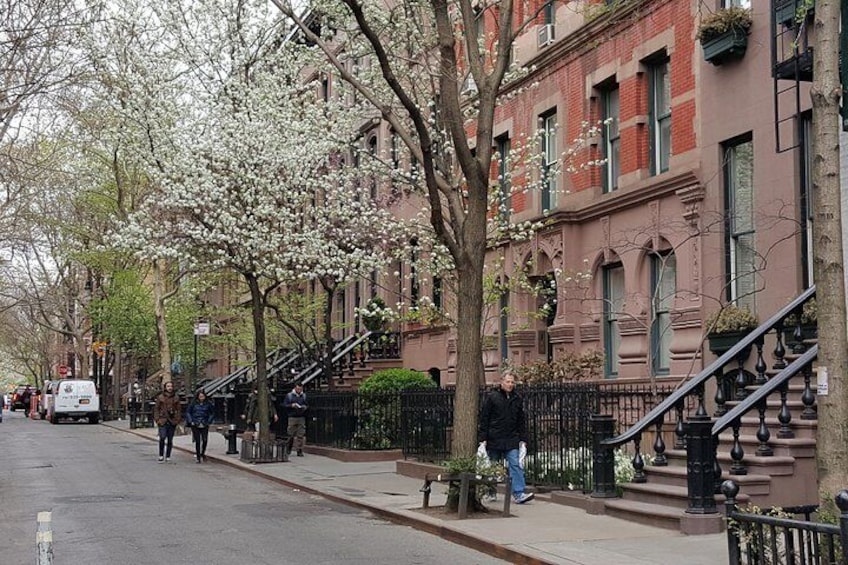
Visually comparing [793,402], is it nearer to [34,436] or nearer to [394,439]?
[394,439]

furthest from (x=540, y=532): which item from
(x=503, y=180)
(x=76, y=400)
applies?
(x=76, y=400)

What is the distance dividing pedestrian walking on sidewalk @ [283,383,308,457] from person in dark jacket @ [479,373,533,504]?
11.0m

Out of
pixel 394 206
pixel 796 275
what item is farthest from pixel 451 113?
pixel 394 206

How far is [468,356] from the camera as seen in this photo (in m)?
15.1

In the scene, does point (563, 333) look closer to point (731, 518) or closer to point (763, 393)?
point (763, 393)

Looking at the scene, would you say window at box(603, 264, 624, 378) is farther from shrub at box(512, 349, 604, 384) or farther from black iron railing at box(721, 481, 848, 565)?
black iron railing at box(721, 481, 848, 565)

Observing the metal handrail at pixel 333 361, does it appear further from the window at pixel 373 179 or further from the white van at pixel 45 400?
the white van at pixel 45 400

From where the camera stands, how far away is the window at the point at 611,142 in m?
22.4

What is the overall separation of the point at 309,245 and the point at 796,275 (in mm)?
12851

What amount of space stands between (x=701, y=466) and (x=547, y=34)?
14591 mm

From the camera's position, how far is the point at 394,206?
32.7 metres

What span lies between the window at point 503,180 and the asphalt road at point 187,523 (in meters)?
8.16

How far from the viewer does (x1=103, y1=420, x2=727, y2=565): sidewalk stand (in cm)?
1112

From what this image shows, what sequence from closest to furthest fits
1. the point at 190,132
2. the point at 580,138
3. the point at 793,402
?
the point at 793,402 → the point at 580,138 → the point at 190,132
